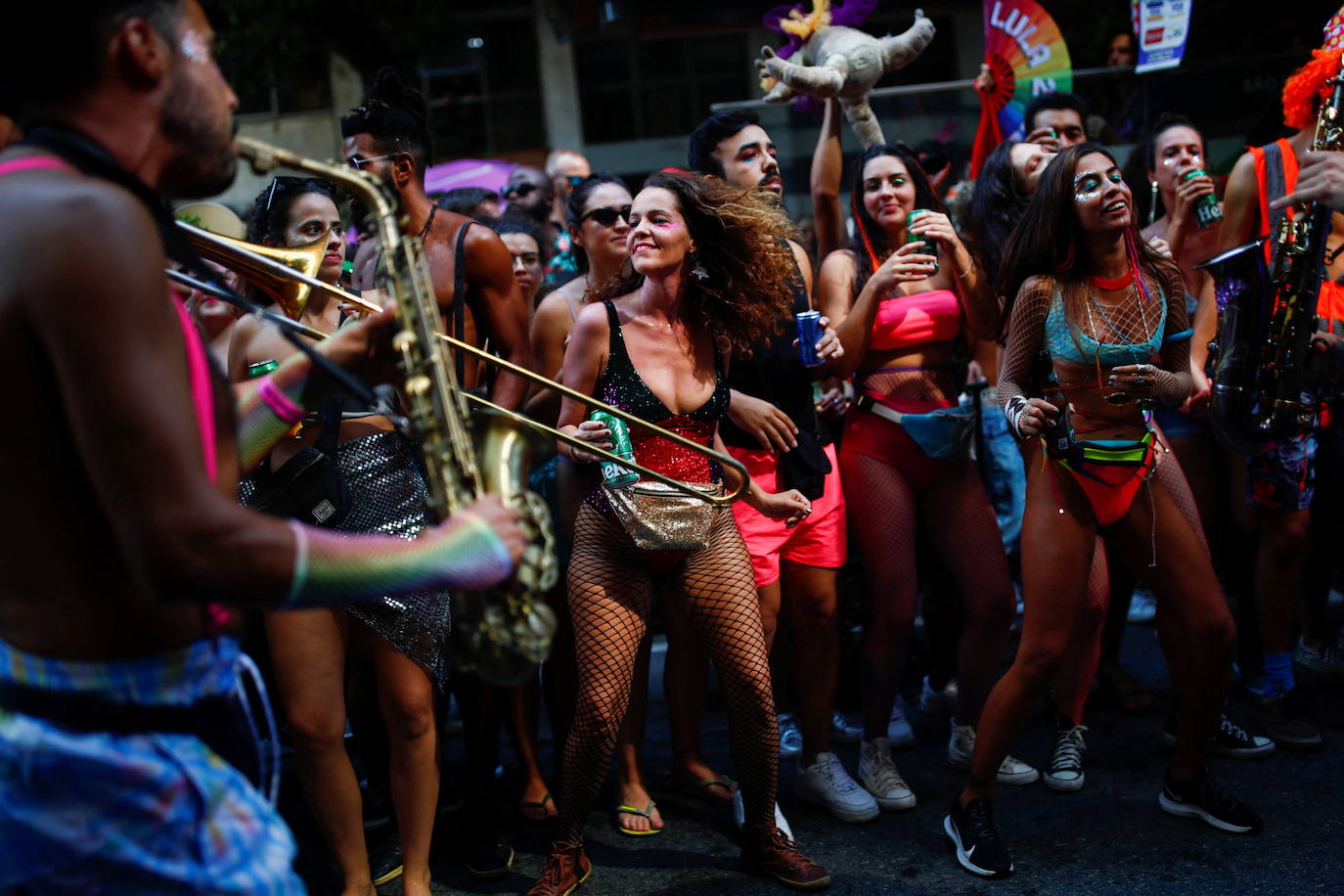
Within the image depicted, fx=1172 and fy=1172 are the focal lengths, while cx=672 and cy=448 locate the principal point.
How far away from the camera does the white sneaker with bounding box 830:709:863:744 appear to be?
196 inches

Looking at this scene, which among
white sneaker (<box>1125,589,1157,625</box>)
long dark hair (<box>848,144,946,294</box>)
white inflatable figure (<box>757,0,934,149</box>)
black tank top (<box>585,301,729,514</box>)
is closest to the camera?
black tank top (<box>585,301,729,514</box>)

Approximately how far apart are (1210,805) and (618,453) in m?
2.23

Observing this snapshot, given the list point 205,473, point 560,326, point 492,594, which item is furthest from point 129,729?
point 560,326

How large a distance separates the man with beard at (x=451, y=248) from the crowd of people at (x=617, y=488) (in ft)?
0.05

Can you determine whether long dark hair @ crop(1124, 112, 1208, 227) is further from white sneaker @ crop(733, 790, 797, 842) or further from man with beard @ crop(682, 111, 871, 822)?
white sneaker @ crop(733, 790, 797, 842)

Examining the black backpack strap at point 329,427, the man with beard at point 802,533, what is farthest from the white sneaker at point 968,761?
the black backpack strap at point 329,427

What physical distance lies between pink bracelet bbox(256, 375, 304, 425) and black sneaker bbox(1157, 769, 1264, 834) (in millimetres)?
3182

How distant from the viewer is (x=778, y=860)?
3.67m

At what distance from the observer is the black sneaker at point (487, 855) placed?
3.88 metres

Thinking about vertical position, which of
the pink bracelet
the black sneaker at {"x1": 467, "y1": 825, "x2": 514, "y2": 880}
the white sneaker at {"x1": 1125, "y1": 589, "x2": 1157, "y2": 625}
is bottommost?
the white sneaker at {"x1": 1125, "y1": 589, "x2": 1157, "y2": 625}

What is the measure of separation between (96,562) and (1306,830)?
3651mm

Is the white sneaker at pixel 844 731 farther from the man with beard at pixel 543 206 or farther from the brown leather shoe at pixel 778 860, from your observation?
the man with beard at pixel 543 206

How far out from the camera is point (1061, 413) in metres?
3.78

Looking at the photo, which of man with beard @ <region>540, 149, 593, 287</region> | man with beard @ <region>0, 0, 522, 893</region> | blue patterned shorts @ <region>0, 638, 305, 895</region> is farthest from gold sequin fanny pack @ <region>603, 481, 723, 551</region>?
man with beard @ <region>540, 149, 593, 287</region>
